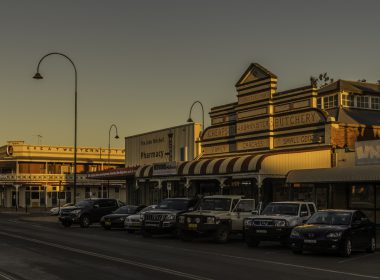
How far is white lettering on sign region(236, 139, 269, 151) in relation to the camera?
3901 cm

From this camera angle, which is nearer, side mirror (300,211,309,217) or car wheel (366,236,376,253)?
car wheel (366,236,376,253)

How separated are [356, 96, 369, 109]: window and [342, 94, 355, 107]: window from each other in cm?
39

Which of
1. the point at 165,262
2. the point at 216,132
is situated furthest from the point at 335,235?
the point at 216,132

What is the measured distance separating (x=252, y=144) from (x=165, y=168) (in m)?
7.52

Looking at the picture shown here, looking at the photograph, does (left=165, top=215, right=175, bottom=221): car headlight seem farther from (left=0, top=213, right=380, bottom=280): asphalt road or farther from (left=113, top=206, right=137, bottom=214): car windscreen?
(left=113, top=206, right=137, bottom=214): car windscreen

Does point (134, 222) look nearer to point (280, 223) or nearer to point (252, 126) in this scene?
point (280, 223)

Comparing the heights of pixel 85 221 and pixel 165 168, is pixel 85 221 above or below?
below

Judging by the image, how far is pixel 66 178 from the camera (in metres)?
83.2

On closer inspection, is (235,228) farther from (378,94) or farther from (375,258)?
(378,94)

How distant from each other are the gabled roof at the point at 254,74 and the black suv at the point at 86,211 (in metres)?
11.4

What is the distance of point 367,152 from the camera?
31844mm

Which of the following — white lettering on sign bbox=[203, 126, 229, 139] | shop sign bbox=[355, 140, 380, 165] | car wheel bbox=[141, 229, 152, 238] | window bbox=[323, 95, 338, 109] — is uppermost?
window bbox=[323, 95, 338, 109]

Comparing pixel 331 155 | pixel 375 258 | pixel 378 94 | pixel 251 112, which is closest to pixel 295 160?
pixel 331 155

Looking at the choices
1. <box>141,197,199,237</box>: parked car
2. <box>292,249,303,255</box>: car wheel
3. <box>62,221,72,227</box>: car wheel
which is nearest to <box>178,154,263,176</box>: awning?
<box>141,197,199,237</box>: parked car
